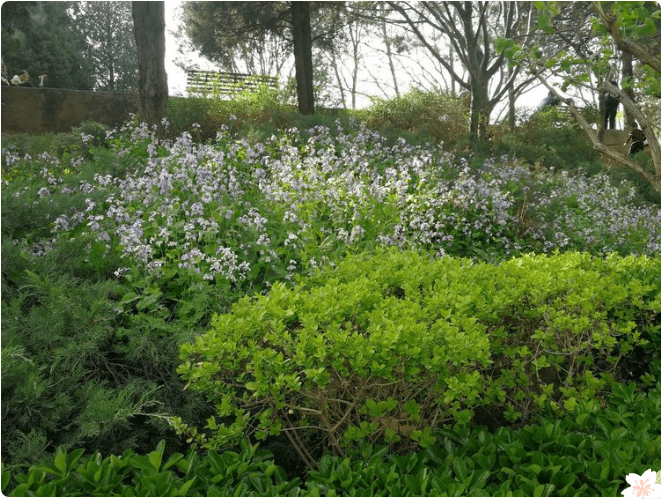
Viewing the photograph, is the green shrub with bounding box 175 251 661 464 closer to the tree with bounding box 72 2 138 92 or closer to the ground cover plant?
the ground cover plant

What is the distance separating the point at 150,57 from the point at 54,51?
17550 mm

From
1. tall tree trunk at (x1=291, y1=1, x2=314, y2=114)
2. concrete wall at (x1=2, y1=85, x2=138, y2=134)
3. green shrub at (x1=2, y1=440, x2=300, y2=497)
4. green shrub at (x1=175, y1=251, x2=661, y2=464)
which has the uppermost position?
tall tree trunk at (x1=291, y1=1, x2=314, y2=114)

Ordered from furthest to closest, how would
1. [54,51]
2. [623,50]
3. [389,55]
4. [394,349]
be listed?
[389,55] → [54,51] → [623,50] → [394,349]

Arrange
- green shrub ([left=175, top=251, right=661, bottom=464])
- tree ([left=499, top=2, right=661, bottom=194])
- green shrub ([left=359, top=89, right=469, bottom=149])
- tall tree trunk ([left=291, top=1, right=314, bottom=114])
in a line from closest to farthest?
green shrub ([left=175, top=251, right=661, bottom=464]) → tree ([left=499, top=2, right=661, bottom=194]) → tall tree trunk ([left=291, top=1, right=314, bottom=114]) → green shrub ([left=359, top=89, right=469, bottom=149])

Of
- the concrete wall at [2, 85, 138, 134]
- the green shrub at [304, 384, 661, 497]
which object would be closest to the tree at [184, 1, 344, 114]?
the concrete wall at [2, 85, 138, 134]

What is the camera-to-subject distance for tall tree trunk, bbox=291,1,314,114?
14062mm

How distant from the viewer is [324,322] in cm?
297

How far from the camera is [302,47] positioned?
14227 mm

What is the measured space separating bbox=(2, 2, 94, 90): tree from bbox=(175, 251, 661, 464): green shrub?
891 inches

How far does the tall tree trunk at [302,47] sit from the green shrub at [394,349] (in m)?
10.9

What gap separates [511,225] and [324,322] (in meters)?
5.41

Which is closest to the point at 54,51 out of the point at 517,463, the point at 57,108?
the point at 57,108

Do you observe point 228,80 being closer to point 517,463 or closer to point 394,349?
point 394,349

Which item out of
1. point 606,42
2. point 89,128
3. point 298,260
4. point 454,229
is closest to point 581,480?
point 298,260
